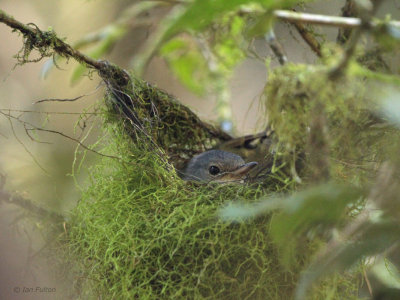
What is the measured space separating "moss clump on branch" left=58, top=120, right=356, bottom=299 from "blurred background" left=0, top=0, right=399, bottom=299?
53 cm

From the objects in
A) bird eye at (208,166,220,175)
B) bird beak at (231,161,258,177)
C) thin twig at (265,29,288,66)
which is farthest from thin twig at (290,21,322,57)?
bird eye at (208,166,220,175)

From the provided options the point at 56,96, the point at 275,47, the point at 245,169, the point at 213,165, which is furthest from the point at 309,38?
the point at 56,96

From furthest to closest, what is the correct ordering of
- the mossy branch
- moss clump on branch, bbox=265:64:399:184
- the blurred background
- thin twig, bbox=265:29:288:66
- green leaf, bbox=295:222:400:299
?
the blurred background < thin twig, bbox=265:29:288:66 < the mossy branch < moss clump on branch, bbox=265:64:399:184 < green leaf, bbox=295:222:400:299

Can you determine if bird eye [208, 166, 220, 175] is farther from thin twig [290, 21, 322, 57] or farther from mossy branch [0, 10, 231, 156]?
thin twig [290, 21, 322, 57]

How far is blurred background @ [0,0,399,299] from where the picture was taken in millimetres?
2963

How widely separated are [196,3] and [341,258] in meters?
0.70

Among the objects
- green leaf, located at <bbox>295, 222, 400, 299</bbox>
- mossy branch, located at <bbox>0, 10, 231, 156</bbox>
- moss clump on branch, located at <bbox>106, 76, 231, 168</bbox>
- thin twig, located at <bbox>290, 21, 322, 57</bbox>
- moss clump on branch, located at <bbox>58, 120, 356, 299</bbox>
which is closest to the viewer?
green leaf, located at <bbox>295, 222, 400, 299</bbox>

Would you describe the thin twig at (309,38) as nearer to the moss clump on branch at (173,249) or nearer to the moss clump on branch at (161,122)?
the moss clump on branch at (173,249)

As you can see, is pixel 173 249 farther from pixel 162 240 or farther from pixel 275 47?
pixel 275 47

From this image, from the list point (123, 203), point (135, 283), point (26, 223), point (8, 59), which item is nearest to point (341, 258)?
point (135, 283)

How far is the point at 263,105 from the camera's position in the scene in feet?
6.05

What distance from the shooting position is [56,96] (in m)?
4.22

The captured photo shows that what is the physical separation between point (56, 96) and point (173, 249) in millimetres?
2730

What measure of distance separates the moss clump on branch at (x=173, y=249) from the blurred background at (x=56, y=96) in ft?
1.73
